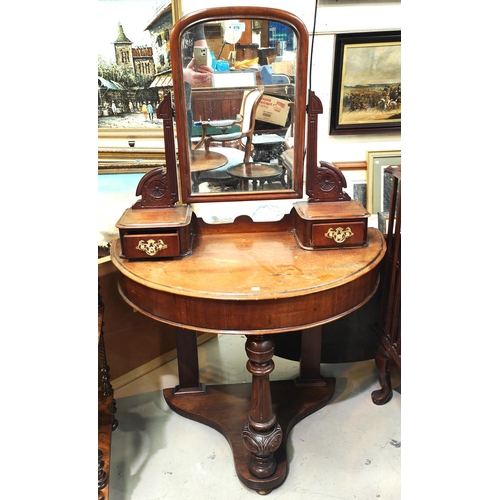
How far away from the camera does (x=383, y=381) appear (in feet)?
6.68

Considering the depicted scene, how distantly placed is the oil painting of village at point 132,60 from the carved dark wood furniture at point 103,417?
71 cm

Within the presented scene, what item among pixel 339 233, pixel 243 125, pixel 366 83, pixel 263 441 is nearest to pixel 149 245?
pixel 243 125

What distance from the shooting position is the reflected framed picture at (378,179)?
215 centimetres

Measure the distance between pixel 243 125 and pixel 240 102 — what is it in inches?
2.8

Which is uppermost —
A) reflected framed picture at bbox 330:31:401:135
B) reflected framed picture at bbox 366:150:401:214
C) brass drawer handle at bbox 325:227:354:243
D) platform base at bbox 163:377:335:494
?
reflected framed picture at bbox 330:31:401:135

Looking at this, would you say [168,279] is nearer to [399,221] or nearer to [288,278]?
[288,278]

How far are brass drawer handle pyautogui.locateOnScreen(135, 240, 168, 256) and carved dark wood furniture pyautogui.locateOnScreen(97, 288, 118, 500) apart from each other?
1.03ft

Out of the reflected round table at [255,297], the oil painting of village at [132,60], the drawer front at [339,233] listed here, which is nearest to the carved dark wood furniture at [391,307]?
the reflected round table at [255,297]

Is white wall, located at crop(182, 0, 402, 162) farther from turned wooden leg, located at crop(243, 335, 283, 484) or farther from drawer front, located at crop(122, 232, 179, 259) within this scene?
turned wooden leg, located at crop(243, 335, 283, 484)

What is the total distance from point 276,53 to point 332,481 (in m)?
1.42

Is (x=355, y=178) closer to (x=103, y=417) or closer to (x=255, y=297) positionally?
(x=255, y=297)

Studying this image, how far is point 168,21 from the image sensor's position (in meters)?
1.82

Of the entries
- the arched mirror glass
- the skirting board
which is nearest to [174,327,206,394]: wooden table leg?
the skirting board

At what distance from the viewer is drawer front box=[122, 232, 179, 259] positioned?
156 centimetres
